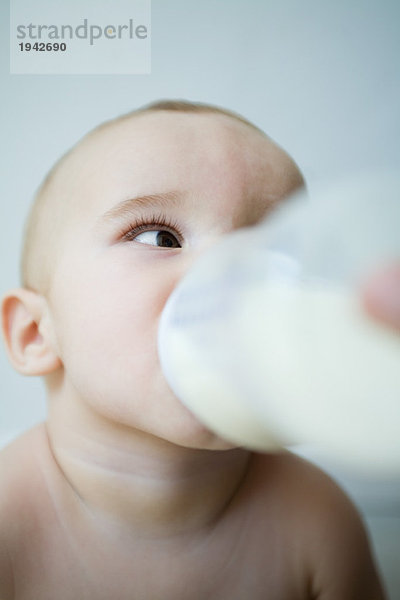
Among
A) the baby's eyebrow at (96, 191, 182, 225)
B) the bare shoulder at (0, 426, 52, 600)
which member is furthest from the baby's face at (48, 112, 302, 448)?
the bare shoulder at (0, 426, 52, 600)

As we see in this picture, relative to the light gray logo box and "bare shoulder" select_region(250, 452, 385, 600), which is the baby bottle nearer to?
"bare shoulder" select_region(250, 452, 385, 600)

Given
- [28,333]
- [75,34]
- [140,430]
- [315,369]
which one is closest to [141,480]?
[140,430]

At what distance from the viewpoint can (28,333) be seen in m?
0.49

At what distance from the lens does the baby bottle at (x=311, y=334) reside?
0.20 meters

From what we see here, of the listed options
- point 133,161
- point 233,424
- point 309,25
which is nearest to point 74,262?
point 133,161

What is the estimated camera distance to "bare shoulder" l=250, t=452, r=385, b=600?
49cm

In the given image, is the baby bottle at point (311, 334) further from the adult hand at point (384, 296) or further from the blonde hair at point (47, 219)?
the blonde hair at point (47, 219)

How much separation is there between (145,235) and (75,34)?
0.26 metres

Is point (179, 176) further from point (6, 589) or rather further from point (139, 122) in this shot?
point (6, 589)

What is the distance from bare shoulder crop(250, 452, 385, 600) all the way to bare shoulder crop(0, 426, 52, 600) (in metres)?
0.19

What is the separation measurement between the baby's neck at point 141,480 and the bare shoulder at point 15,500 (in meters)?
0.03

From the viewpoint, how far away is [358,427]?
201 mm

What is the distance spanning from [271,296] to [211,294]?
0.05 meters

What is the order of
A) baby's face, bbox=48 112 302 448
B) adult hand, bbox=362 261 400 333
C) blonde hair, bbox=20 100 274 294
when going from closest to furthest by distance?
adult hand, bbox=362 261 400 333
baby's face, bbox=48 112 302 448
blonde hair, bbox=20 100 274 294
